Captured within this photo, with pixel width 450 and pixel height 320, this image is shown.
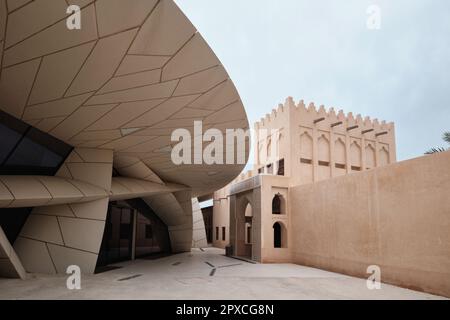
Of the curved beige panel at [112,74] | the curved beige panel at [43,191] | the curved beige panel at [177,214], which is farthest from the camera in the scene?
the curved beige panel at [177,214]

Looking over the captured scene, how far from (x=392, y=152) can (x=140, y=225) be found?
23455 mm

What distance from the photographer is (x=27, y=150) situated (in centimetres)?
1106

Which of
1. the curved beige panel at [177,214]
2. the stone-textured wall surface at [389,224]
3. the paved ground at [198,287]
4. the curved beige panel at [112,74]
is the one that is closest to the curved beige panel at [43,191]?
the curved beige panel at [112,74]

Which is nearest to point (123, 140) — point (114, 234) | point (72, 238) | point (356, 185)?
point (72, 238)

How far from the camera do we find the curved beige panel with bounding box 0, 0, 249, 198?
17.1 feet

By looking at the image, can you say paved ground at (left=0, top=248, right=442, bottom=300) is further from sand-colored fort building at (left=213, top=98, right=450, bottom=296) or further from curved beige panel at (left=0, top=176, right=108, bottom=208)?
curved beige panel at (left=0, top=176, right=108, bottom=208)

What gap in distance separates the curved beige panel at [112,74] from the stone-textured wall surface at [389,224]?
5711mm

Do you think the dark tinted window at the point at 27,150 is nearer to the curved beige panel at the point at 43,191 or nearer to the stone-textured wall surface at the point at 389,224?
the curved beige panel at the point at 43,191

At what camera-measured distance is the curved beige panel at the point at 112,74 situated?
521 cm

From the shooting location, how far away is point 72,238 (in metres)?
11.3

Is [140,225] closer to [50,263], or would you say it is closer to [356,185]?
[50,263]

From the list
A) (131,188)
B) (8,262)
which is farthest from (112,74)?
(131,188)

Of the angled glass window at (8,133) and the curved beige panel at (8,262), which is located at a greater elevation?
the angled glass window at (8,133)

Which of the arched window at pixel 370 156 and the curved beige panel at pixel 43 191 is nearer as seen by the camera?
the curved beige panel at pixel 43 191
